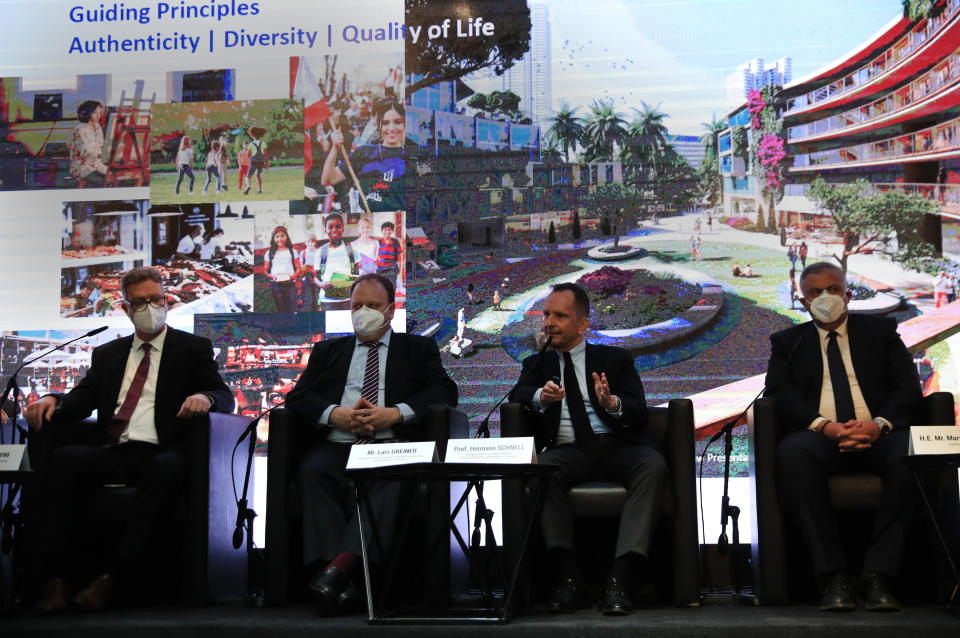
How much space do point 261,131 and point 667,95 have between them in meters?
2.13

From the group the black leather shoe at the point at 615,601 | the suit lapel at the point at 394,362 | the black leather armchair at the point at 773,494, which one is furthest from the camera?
the suit lapel at the point at 394,362

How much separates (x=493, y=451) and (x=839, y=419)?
1.45m

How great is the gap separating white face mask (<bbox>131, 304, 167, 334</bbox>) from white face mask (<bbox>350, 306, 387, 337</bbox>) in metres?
0.77

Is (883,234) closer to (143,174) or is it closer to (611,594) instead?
(611,594)

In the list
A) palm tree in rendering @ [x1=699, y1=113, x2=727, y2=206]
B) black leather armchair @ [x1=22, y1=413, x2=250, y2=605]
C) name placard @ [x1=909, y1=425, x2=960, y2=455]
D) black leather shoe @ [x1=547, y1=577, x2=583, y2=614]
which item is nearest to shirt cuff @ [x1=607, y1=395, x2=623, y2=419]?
black leather shoe @ [x1=547, y1=577, x2=583, y2=614]

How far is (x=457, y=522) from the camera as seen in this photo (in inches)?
146

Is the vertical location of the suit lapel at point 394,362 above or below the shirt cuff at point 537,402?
above

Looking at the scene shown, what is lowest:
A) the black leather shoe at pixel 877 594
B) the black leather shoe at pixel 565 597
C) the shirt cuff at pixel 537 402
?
the black leather shoe at pixel 565 597

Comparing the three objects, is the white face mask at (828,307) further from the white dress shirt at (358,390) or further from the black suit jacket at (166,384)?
the black suit jacket at (166,384)

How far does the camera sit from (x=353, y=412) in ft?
12.2

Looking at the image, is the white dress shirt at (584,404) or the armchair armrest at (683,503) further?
the white dress shirt at (584,404)

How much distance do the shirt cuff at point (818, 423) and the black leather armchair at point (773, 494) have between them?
0.11m

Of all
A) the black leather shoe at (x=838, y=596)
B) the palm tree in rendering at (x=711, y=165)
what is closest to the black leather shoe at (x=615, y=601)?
the black leather shoe at (x=838, y=596)

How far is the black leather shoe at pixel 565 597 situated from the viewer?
10.6 feet
